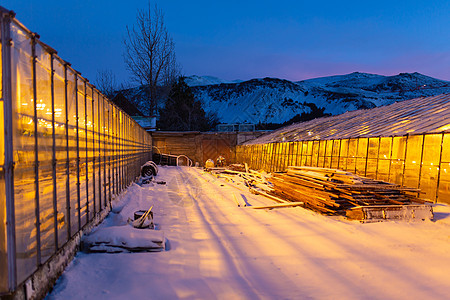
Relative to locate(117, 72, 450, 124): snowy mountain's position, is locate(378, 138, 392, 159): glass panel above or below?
below

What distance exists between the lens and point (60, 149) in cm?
395

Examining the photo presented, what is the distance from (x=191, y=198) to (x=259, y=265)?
6.79m

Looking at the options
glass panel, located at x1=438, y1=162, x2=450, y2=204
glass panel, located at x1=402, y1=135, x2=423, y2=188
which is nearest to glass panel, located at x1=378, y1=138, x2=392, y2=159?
glass panel, located at x1=402, y1=135, x2=423, y2=188

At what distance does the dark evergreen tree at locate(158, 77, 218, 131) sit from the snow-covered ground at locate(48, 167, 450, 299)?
38989 millimetres

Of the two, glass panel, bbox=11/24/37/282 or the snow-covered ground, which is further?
the snow-covered ground

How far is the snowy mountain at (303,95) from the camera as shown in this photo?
114375 mm

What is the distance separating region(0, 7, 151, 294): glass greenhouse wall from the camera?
2.52 metres

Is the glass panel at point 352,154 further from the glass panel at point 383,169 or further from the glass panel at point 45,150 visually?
the glass panel at point 45,150

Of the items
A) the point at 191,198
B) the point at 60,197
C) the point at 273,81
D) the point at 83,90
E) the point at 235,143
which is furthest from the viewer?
the point at 273,81

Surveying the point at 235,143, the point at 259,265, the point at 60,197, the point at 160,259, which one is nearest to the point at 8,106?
the point at 60,197

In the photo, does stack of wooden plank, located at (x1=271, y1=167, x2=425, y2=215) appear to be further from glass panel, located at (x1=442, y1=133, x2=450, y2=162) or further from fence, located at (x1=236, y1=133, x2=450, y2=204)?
glass panel, located at (x1=442, y1=133, x2=450, y2=162)

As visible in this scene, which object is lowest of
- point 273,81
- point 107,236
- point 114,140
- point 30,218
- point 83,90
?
point 107,236

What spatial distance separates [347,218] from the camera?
24.5 feet

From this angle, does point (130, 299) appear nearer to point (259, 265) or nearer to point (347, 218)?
point (259, 265)
